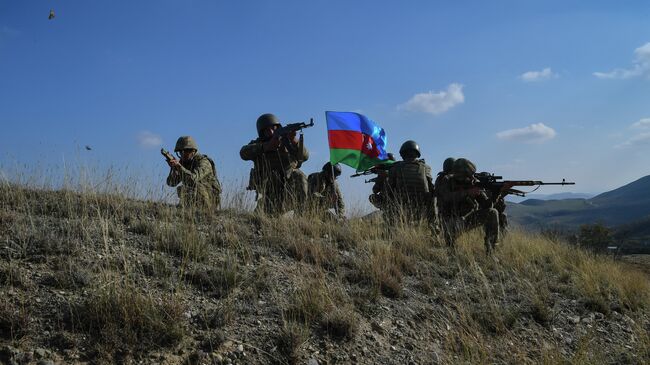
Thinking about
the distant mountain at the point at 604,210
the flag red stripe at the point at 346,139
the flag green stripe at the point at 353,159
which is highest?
the flag red stripe at the point at 346,139

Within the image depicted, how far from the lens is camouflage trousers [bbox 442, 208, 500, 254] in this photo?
22.9ft

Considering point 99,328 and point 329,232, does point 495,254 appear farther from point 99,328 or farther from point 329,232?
point 99,328

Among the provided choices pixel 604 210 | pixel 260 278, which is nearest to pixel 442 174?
pixel 260 278

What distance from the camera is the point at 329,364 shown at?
10.5ft

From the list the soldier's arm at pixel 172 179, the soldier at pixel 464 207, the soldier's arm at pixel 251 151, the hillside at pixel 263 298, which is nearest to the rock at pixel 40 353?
the hillside at pixel 263 298

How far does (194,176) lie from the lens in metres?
6.46

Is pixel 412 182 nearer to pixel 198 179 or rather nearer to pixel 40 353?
pixel 198 179

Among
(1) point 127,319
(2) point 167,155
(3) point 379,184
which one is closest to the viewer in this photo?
(1) point 127,319

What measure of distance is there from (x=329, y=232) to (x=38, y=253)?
3321 millimetres

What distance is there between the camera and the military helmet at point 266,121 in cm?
753

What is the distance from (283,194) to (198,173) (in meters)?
1.44

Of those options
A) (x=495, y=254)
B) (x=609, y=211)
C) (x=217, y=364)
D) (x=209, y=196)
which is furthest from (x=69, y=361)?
(x=609, y=211)

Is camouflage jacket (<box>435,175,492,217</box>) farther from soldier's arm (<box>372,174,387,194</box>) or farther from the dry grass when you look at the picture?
the dry grass

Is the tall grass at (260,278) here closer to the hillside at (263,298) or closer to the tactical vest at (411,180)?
the hillside at (263,298)
